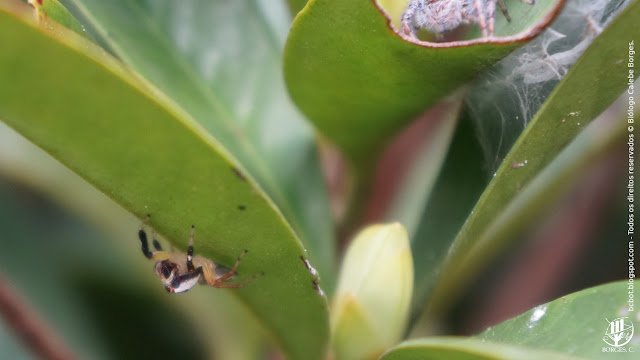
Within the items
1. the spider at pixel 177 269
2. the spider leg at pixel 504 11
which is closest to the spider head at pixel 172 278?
the spider at pixel 177 269

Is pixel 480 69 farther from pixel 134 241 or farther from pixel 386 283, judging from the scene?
pixel 134 241

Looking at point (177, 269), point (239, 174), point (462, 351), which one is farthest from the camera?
point (177, 269)

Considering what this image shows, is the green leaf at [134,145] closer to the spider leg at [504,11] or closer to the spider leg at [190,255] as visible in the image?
the spider leg at [190,255]

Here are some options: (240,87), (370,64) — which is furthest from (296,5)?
(370,64)

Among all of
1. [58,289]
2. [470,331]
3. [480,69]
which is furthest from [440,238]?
[58,289]

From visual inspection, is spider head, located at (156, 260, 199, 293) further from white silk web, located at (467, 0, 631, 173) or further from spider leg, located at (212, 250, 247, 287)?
white silk web, located at (467, 0, 631, 173)

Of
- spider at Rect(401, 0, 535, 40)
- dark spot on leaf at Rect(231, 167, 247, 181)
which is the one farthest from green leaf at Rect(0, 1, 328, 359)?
spider at Rect(401, 0, 535, 40)

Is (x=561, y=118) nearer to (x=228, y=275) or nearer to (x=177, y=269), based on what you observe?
(x=228, y=275)
